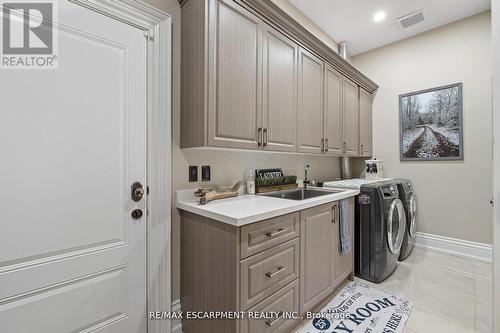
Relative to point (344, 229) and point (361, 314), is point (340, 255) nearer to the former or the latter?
point (344, 229)

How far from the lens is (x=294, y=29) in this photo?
6.35 feet

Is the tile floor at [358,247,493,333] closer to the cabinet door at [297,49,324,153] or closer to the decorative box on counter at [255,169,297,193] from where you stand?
the decorative box on counter at [255,169,297,193]

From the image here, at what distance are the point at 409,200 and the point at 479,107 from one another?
1.33m

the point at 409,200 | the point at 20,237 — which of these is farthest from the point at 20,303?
the point at 409,200

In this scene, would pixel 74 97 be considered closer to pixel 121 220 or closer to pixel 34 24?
pixel 34 24

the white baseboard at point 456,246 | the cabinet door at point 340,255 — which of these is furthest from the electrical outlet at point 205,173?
the white baseboard at point 456,246

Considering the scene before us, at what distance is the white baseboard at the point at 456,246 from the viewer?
2.55 meters

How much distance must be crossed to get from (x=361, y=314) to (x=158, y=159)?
6.22ft

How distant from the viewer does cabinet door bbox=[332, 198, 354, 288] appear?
191 centimetres

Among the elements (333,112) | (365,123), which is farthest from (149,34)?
(365,123)

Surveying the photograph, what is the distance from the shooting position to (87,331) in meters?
1.19

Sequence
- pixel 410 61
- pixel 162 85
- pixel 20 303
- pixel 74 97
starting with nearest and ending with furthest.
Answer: pixel 20 303
pixel 74 97
pixel 162 85
pixel 410 61

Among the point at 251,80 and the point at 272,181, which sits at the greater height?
the point at 251,80

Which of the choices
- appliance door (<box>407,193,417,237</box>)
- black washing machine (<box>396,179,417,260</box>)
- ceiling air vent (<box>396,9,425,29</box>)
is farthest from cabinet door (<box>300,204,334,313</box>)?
ceiling air vent (<box>396,9,425,29</box>)
